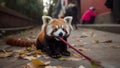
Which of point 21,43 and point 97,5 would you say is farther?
point 97,5

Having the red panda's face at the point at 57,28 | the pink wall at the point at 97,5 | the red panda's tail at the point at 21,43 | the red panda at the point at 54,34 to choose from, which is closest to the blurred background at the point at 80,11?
the pink wall at the point at 97,5

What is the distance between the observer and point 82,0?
1923cm

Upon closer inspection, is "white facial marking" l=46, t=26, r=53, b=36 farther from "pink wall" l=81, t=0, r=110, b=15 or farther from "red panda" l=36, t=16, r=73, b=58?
"pink wall" l=81, t=0, r=110, b=15

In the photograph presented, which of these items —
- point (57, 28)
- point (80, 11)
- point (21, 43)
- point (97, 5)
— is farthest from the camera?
point (80, 11)

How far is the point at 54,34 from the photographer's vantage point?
4.32 m

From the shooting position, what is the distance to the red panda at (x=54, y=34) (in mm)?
4312

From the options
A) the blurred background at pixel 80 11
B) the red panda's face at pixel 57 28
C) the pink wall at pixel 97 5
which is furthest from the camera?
the pink wall at pixel 97 5

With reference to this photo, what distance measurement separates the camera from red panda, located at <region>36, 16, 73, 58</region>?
4.31 metres

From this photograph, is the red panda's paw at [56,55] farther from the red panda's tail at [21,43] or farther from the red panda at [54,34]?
the red panda's tail at [21,43]

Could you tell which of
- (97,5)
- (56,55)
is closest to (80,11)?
(97,5)

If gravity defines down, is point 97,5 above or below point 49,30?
below

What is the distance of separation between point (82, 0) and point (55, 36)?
15.2 metres

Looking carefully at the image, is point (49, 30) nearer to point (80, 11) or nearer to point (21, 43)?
point (21, 43)

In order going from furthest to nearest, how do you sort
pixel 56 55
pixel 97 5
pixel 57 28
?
pixel 97 5 < pixel 56 55 < pixel 57 28
